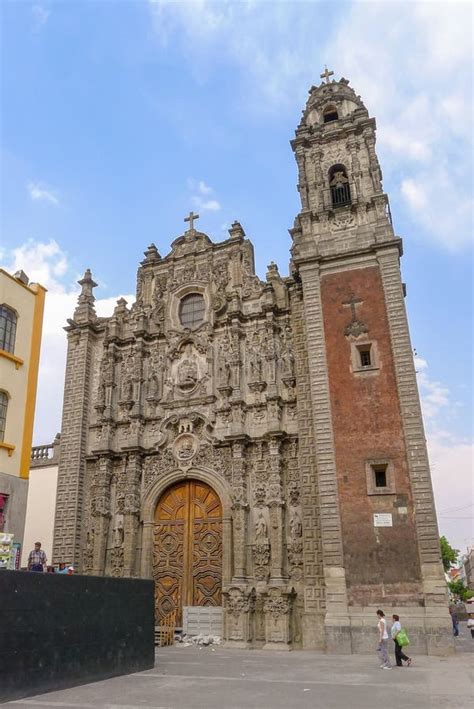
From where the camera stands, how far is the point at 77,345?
23.8 metres

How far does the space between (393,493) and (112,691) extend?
9.82 meters

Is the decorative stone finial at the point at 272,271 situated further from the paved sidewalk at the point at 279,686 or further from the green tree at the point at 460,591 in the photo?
the green tree at the point at 460,591

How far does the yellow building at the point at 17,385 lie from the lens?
1684 cm

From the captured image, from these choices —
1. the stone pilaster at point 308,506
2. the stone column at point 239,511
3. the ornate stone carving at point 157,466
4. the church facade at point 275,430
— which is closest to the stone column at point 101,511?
the church facade at point 275,430

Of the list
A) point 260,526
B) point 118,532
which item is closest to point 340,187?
point 260,526

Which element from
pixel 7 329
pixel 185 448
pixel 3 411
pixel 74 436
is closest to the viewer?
pixel 3 411

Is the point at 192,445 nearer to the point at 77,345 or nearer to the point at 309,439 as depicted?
the point at 309,439

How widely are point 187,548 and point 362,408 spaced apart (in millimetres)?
7506

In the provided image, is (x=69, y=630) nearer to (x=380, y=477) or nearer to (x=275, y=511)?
(x=275, y=511)

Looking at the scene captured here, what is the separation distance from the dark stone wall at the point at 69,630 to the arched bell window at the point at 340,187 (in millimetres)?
15568

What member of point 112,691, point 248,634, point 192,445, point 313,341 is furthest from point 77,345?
point 112,691

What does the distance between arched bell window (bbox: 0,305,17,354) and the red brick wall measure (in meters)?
Result: 9.93

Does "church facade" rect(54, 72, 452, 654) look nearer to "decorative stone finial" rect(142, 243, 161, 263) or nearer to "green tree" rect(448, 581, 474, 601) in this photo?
"decorative stone finial" rect(142, 243, 161, 263)

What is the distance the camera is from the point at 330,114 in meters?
24.0
